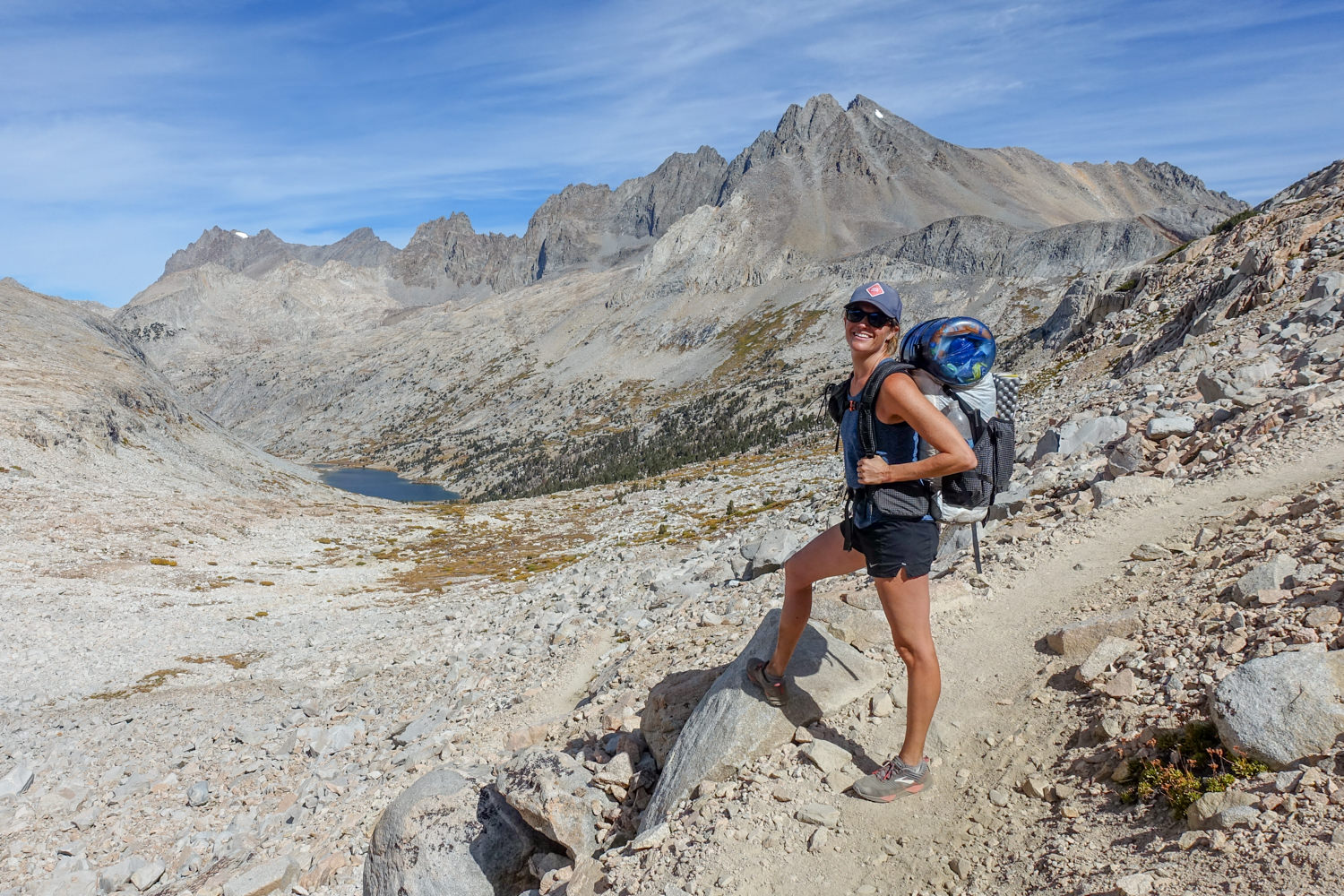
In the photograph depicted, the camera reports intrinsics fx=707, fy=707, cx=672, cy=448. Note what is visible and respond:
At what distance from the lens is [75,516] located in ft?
108

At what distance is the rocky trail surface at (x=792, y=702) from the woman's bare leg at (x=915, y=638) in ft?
2.59

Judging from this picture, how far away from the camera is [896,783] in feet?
18.5

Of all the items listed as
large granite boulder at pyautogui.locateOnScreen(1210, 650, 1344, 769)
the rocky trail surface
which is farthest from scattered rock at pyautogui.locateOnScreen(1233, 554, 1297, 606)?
large granite boulder at pyautogui.locateOnScreen(1210, 650, 1344, 769)

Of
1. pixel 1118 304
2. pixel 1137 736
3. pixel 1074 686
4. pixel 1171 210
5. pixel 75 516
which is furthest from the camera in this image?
pixel 1171 210

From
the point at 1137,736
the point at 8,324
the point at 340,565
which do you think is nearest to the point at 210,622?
the point at 340,565

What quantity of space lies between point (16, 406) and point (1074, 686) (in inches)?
2339

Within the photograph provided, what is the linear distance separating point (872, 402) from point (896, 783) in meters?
3.05

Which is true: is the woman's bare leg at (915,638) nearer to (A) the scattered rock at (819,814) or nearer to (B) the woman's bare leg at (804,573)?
(B) the woman's bare leg at (804,573)

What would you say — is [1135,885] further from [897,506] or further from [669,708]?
[669,708]

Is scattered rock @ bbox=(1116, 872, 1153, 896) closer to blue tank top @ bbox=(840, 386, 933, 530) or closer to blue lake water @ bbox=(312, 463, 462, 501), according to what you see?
blue tank top @ bbox=(840, 386, 933, 530)

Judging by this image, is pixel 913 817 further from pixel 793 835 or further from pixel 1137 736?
pixel 1137 736

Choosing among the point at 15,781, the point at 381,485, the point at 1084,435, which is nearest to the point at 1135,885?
the point at 1084,435

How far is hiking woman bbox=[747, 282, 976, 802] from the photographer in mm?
5023

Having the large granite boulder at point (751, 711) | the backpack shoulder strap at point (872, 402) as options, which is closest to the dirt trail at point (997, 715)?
the large granite boulder at point (751, 711)
